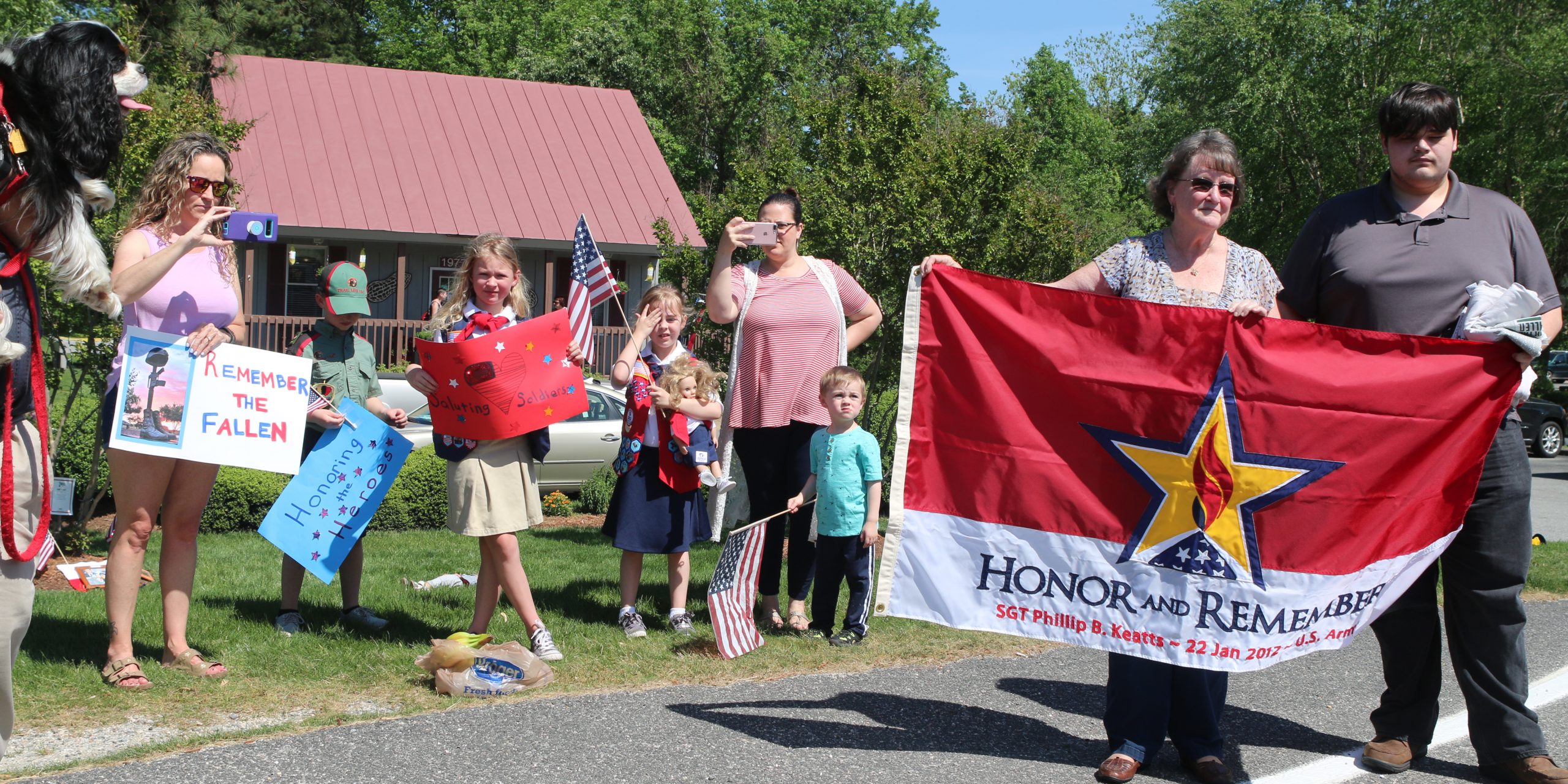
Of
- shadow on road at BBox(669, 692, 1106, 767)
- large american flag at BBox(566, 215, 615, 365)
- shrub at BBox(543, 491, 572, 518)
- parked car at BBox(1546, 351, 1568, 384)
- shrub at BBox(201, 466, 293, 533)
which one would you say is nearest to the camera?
shadow on road at BBox(669, 692, 1106, 767)

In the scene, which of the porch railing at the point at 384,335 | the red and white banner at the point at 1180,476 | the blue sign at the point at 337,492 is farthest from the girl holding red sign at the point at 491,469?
the porch railing at the point at 384,335

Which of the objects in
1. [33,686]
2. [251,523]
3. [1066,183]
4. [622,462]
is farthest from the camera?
[1066,183]

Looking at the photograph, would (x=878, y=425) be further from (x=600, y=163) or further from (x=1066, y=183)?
(x=1066, y=183)

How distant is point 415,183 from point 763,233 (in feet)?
68.4

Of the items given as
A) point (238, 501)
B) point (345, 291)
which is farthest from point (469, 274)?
point (238, 501)

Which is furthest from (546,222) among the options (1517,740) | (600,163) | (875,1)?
(875,1)

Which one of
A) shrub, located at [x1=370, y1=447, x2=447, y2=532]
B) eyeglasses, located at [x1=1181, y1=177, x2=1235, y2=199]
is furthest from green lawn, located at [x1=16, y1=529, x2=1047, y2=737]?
shrub, located at [x1=370, y1=447, x2=447, y2=532]

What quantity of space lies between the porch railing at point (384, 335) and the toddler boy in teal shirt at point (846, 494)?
17.1m

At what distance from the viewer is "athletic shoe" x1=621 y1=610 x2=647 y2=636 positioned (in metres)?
6.12

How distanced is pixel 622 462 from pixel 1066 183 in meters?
38.2

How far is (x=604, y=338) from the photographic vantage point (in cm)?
2512

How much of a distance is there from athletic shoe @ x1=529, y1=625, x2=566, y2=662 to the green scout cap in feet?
5.60

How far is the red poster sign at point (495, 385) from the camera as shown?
5367 millimetres

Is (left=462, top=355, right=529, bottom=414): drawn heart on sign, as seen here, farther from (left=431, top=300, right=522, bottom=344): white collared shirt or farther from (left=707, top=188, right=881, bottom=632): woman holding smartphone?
(left=707, top=188, right=881, bottom=632): woman holding smartphone
